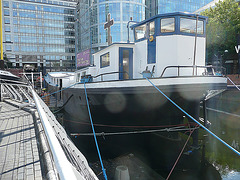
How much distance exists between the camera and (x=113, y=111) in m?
8.48

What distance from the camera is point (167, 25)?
27.9 feet

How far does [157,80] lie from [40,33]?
71.3 m

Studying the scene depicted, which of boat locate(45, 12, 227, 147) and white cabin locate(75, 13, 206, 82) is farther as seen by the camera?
white cabin locate(75, 13, 206, 82)

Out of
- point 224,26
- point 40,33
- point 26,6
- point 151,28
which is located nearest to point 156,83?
point 151,28

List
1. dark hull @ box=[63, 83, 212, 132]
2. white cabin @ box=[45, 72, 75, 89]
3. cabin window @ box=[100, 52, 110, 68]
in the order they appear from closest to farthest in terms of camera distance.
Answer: dark hull @ box=[63, 83, 212, 132]
cabin window @ box=[100, 52, 110, 68]
white cabin @ box=[45, 72, 75, 89]

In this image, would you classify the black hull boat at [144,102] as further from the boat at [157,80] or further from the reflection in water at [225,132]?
the reflection in water at [225,132]

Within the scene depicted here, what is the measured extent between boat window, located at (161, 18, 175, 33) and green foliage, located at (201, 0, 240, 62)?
66.9 ft

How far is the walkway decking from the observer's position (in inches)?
113

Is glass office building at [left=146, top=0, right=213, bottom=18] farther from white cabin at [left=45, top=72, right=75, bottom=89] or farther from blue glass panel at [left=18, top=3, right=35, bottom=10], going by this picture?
blue glass panel at [left=18, top=3, right=35, bottom=10]

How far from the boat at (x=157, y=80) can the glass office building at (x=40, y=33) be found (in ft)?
209

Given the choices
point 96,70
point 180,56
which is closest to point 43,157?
point 180,56

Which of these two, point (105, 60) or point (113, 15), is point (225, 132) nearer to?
point (105, 60)

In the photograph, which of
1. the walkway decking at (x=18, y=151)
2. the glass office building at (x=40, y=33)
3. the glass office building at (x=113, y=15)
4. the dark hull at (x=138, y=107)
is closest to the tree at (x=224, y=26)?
the dark hull at (x=138, y=107)

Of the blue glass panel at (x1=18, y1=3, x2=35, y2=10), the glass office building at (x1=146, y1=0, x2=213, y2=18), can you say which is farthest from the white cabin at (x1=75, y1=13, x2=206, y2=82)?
the blue glass panel at (x1=18, y1=3, x2=35, y2=10)
